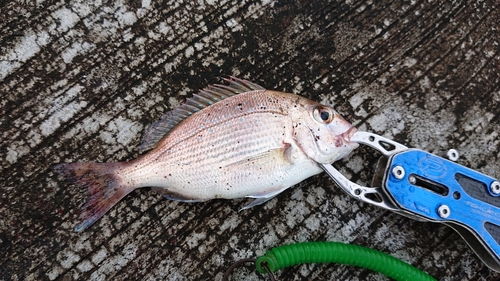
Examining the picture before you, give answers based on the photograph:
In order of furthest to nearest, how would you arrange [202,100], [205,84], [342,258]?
[205,84] < [202,100] < [342,258]

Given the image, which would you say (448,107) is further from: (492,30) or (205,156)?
(205,156)

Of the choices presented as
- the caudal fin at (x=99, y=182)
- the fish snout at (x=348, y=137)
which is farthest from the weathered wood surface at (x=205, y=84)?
the fish snout at (x=348, y=137)

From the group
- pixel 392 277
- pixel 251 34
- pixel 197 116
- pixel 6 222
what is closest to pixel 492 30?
pixel 251 34

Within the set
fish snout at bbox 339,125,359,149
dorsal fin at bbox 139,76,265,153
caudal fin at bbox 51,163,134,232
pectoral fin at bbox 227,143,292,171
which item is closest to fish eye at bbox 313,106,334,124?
fish snout at bbox 339,125,359,149

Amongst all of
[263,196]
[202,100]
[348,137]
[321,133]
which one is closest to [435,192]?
[348,137]

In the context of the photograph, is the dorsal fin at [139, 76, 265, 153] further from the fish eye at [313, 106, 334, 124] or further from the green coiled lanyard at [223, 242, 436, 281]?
the green coiled lanyard at [223, 242, 436, 281]

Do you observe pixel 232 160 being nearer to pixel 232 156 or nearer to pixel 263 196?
pixel 232 156

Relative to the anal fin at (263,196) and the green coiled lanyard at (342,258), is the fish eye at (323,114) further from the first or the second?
the green coiled lanyard at (342,258)
